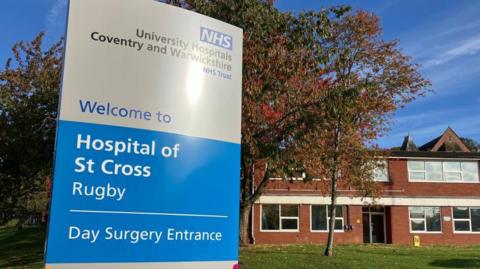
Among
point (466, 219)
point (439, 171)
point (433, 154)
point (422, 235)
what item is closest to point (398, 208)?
point (422, 235)

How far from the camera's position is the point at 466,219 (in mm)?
35000

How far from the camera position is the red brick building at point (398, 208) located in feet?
112

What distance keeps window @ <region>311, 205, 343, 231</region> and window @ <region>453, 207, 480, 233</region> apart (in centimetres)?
782

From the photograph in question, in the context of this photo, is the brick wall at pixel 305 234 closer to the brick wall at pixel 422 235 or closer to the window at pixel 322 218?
the window at pixel 322 218

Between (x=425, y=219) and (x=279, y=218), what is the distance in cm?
995

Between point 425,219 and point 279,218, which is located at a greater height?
point 425,219

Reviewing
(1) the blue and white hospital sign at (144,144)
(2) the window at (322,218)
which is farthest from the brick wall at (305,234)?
(1) the blue and white hospital sign at (144,144)

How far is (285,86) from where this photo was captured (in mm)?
12031

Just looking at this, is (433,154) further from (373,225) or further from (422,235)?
(373,225)

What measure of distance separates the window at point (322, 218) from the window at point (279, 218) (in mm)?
1231

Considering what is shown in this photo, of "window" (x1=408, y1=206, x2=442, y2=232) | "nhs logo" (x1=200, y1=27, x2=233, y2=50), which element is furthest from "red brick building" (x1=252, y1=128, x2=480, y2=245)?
"nhs logo" (x1=200, y1=27, x2=233, y2=50)

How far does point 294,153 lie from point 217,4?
4.01 meters

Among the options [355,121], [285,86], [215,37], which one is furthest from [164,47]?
[355,121]

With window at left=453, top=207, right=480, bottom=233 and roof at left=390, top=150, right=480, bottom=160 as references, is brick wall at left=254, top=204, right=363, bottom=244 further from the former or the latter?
window at left=453, top=207, right=480, bottom=233
